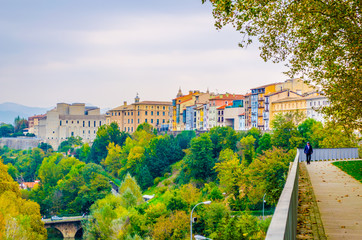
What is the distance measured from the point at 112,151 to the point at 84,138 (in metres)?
69.3

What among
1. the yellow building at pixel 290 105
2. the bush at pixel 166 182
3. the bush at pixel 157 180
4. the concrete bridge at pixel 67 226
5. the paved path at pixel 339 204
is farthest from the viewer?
the bush at pixel 157 180

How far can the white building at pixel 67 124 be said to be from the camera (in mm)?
165750

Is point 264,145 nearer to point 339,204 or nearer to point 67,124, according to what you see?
point 339,204

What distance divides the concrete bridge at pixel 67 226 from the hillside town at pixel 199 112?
37.2 metres

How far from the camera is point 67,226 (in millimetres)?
63312

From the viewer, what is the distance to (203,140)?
72.0 metres

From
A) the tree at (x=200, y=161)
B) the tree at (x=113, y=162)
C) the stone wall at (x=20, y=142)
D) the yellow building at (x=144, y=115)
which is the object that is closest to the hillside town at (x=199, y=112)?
the yellow building at (x=144, y=115)

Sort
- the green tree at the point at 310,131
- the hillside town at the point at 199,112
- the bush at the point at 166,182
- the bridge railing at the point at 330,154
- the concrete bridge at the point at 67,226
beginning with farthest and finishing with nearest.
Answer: the hillside town at the point at 199,112 < the bush at the point at 166,182 < the concrete bridge at the point at 67,226 < the green tree at the point at 310,131 < the bridge railing at the point at 330,154

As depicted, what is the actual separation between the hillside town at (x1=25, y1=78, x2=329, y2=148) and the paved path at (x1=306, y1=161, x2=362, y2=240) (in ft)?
22.8

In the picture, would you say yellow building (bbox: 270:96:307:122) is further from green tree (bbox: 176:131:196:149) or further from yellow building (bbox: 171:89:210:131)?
yellow building (bbox: 171:89:210:131)

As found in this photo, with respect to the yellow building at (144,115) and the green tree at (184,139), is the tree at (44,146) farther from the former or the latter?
the green tree at (184,139)

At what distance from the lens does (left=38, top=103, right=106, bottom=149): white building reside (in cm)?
16575

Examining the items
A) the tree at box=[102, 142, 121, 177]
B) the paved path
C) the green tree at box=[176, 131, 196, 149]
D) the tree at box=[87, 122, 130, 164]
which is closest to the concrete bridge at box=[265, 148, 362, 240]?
the paved path

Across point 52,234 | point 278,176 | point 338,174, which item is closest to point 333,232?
point 338,174
